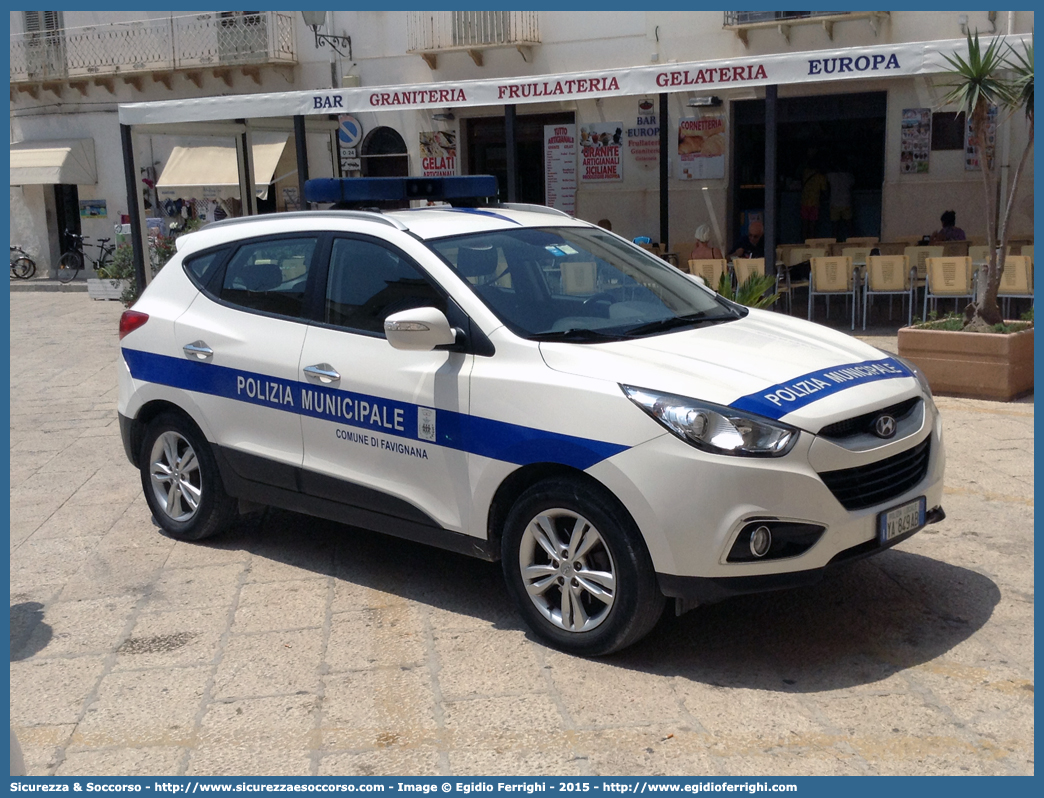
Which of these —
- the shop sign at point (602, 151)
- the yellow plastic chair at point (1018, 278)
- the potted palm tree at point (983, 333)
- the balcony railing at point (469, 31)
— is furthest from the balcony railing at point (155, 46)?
the potted palm tree at point (983, 333)

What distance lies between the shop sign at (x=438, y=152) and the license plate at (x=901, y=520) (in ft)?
58.8

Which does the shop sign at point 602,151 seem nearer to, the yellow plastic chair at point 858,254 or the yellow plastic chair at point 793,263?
the yellow plastic chair at point 793,263

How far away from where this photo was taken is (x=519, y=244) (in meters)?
4.94

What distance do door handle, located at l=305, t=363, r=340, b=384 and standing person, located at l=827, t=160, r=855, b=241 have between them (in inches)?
593

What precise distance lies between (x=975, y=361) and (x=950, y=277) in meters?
3.30

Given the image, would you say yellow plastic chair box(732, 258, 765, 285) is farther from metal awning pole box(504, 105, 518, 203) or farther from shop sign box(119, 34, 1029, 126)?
metal awning pole box(504, 105, 518, 203)

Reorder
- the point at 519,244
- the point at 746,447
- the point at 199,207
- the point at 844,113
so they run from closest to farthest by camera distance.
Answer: the point at 746,447 → the point at 519,244 → the point at 844,113 → the point at 199,207

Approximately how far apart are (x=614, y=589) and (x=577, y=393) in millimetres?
728

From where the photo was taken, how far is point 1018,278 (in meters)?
11.3

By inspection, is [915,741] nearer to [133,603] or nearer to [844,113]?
[133,603]

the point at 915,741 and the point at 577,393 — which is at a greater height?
the point at 577,393

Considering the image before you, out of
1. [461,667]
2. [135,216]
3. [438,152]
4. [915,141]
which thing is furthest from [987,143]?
[461,667]

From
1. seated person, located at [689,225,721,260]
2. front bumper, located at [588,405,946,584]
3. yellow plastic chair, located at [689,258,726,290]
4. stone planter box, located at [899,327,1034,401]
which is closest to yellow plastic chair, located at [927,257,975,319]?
yellow plastic chair, located at [689,258,726,290]

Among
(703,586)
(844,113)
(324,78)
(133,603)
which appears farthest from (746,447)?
(324,78)
